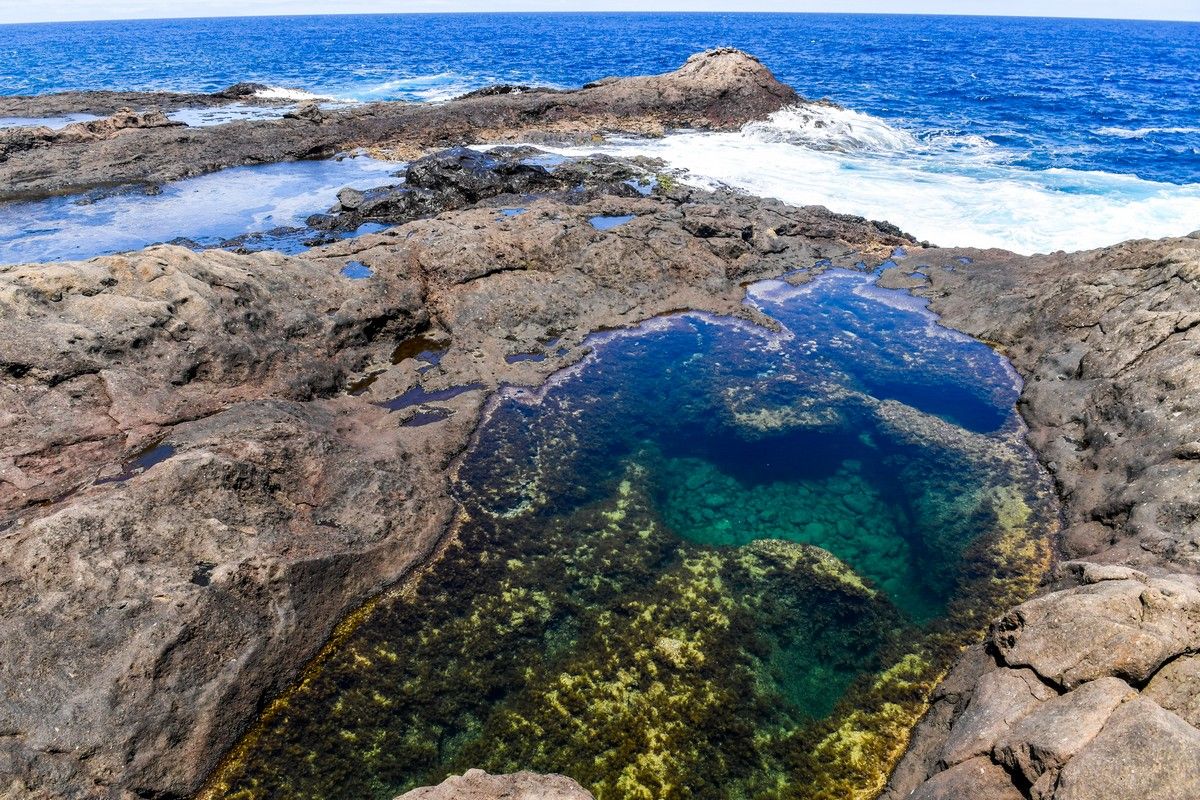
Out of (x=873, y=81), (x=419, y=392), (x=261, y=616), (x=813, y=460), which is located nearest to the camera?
(x=261, y=616)

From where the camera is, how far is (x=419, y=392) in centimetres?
1174

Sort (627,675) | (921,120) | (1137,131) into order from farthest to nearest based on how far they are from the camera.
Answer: (921,120) → (1137,131) → (627,675)

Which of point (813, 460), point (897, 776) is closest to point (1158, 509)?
point (813, 460)

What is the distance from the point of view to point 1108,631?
219 inches

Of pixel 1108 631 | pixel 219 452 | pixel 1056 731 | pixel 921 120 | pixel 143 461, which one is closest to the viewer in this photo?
pixel 1056 731

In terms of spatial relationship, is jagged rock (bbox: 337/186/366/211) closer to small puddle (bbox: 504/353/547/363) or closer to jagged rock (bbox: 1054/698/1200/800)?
small puddle (bbox: 504/353/547/363)

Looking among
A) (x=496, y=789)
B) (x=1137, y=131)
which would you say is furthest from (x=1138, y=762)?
(x=1137, y=131)

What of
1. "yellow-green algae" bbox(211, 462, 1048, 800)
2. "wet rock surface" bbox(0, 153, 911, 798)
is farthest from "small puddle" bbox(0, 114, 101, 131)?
"yellow-green algae" bbox(211, 462, 1048, 800)

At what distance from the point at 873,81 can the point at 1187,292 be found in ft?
184

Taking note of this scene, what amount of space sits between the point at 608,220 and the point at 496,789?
16841 mm

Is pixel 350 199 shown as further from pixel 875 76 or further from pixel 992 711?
pixel 875 76

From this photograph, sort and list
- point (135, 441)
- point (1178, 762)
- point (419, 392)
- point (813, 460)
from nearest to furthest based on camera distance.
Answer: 1. point (1178, 762)
2. point (135, 441)
3. point (813, 460)
4. point (419, 392)

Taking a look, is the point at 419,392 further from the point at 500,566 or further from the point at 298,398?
the point at 500,566

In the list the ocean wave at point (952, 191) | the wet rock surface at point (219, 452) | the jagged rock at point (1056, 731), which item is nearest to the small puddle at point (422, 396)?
the wet rock surface at point (219, 452)
